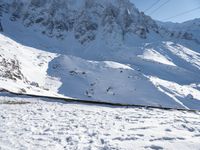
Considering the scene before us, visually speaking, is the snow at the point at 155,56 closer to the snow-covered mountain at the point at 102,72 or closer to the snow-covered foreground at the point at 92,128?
the snow-covered mountain at the point at 102,72

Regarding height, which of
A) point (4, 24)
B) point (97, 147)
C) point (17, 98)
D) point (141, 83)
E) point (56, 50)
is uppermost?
point (4, 24)

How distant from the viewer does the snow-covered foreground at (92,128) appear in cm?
927

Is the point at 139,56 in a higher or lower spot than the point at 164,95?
higher

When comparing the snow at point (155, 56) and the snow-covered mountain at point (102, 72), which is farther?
the snow at point (155, 56)

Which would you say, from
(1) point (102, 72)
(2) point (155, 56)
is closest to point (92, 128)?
(1) point (102, 72)

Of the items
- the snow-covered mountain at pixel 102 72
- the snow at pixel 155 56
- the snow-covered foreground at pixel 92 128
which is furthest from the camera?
the snow at pixel 155 56

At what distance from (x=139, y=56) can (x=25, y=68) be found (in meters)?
71.7

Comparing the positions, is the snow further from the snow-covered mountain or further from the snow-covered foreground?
the snow-covered foreground

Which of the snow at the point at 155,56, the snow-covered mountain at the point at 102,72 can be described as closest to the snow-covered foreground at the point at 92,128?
the snow-covered mountain at the point at 102,72

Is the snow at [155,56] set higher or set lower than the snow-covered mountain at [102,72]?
higher

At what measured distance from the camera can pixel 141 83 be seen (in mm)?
127875

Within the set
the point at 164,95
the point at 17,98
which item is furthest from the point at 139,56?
the point at 17,98

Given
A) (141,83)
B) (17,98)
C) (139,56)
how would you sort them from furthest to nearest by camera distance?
1. (139,56)
2. (141,83)
3. (17,98)

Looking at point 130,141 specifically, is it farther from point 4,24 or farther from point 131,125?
point 4,24
